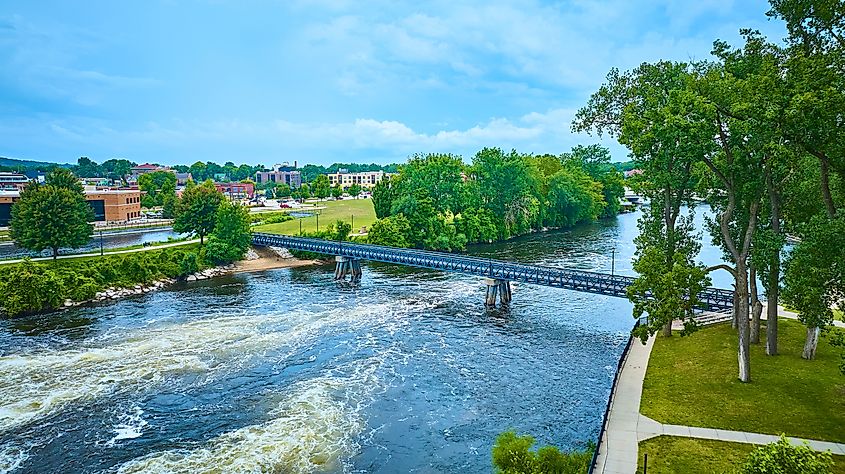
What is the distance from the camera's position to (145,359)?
35281 mm

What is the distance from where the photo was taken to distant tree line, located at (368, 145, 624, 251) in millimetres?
82438

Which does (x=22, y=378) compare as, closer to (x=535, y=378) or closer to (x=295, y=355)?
(x=295, y=355)

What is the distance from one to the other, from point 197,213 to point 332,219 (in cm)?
3577

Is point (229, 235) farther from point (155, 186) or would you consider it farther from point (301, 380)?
point (155, 186)

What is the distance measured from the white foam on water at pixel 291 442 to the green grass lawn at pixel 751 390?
1319 cm

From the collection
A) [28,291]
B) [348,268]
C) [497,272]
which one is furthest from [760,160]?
[28,291]

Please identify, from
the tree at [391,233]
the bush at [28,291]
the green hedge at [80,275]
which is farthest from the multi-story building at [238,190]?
the bush at [28,291]

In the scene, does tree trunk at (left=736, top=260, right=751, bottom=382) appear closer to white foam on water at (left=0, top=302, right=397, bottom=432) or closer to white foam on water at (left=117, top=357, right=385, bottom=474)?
white foam on water at (left=117, top=357, right=385, bottom=474)

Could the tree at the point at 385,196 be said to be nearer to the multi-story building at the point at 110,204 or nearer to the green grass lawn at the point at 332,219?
the green grass lawn at the point at 332,219

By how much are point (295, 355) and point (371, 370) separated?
219 inches

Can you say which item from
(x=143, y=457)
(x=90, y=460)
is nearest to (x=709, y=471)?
(x=143, y=457)

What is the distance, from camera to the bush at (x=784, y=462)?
1385 centimetres

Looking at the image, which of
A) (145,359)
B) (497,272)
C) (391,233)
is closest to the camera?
(145,359)

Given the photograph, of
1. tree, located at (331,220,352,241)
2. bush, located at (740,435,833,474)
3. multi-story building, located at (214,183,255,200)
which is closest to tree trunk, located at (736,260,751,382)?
bush, located at (740,435,833,474)
